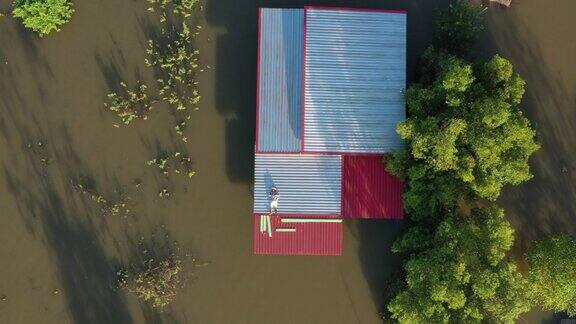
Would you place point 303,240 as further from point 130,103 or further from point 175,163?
point 130,103

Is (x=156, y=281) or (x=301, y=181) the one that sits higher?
(x=301, y=181)

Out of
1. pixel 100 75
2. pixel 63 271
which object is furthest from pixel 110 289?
pixel 100 75

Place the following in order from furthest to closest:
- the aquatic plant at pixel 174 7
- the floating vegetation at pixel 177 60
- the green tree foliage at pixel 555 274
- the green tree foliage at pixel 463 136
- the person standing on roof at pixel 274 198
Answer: the aquatic plant at pixel 174 7
the floating vegetation at pixel 177 60
the person standing on roof at pixel 274 198
the green tree foliage at pixel 555 274
the green tree foliage at pixel 463 136

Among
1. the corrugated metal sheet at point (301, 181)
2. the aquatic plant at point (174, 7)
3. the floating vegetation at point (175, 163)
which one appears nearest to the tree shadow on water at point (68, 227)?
the floating vegetation at point (175, 163)

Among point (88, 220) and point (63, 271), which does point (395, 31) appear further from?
point (63, 271)

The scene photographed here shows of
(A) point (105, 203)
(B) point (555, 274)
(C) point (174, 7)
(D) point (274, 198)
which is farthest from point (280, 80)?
(B) point (555, 274)

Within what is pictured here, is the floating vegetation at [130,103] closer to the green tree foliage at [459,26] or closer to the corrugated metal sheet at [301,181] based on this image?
the corrugated metal sheet at [301,181]
